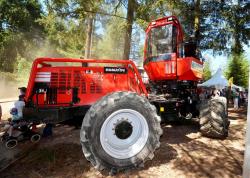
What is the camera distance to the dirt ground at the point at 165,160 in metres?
4.75

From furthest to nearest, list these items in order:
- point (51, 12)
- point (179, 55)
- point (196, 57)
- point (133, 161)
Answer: point (51, 12)
point (196, 57)
point (179, 55)
point (133, 161)

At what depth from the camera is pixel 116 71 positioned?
5.68 meters

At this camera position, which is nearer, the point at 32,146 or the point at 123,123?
the point at 123,123

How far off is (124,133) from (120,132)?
0.08 meters

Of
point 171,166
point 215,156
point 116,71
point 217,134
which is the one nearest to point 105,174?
point 171,166

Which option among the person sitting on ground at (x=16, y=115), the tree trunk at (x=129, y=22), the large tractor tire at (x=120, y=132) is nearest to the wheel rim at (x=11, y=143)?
the person sitting on ground at (x=16, y=115)

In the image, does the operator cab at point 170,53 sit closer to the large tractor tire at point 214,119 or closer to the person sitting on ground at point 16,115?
the large tractor tire at point 214,119

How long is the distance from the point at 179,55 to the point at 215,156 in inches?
107

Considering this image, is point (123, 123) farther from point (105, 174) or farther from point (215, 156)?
point (215, 156)

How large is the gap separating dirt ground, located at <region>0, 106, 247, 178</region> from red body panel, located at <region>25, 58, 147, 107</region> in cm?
119

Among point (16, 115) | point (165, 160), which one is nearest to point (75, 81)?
point (16, 115)

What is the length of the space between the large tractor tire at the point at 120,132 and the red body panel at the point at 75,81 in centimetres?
106

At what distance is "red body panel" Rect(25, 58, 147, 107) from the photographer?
519cm

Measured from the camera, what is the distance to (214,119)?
6906 mm
